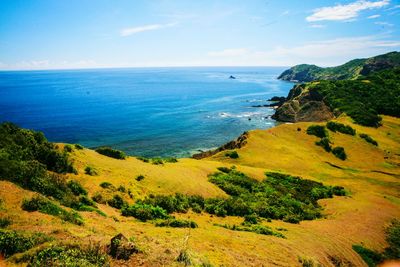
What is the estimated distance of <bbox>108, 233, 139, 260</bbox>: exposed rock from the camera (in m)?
10.3

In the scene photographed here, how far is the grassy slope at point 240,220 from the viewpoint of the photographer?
12750 mm

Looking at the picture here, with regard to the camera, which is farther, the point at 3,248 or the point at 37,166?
the point at 37,166

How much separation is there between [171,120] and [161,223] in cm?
8093

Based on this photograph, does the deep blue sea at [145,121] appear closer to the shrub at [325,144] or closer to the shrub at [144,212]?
the shrub at [325,144]

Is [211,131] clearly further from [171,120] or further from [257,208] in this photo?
[257,208]

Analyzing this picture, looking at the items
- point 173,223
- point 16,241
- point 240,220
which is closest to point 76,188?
point 173,223

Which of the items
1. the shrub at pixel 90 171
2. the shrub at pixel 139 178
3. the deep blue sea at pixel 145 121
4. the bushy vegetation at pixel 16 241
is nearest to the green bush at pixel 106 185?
the shrub at pixel 90 171

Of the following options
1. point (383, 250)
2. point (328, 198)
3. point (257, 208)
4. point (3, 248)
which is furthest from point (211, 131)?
point (3, 248)

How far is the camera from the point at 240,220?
2233 centimetres

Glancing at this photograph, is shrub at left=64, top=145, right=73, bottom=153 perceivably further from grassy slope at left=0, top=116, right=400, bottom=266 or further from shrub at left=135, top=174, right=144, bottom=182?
shrub at left=135, top=174, right=144, bottom=182

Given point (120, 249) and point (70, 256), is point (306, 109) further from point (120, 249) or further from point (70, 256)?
point (70, 256)

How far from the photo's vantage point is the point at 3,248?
9766mm

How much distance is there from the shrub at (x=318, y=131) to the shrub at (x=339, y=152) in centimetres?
630

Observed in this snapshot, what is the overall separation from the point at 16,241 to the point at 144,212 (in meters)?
9.32
